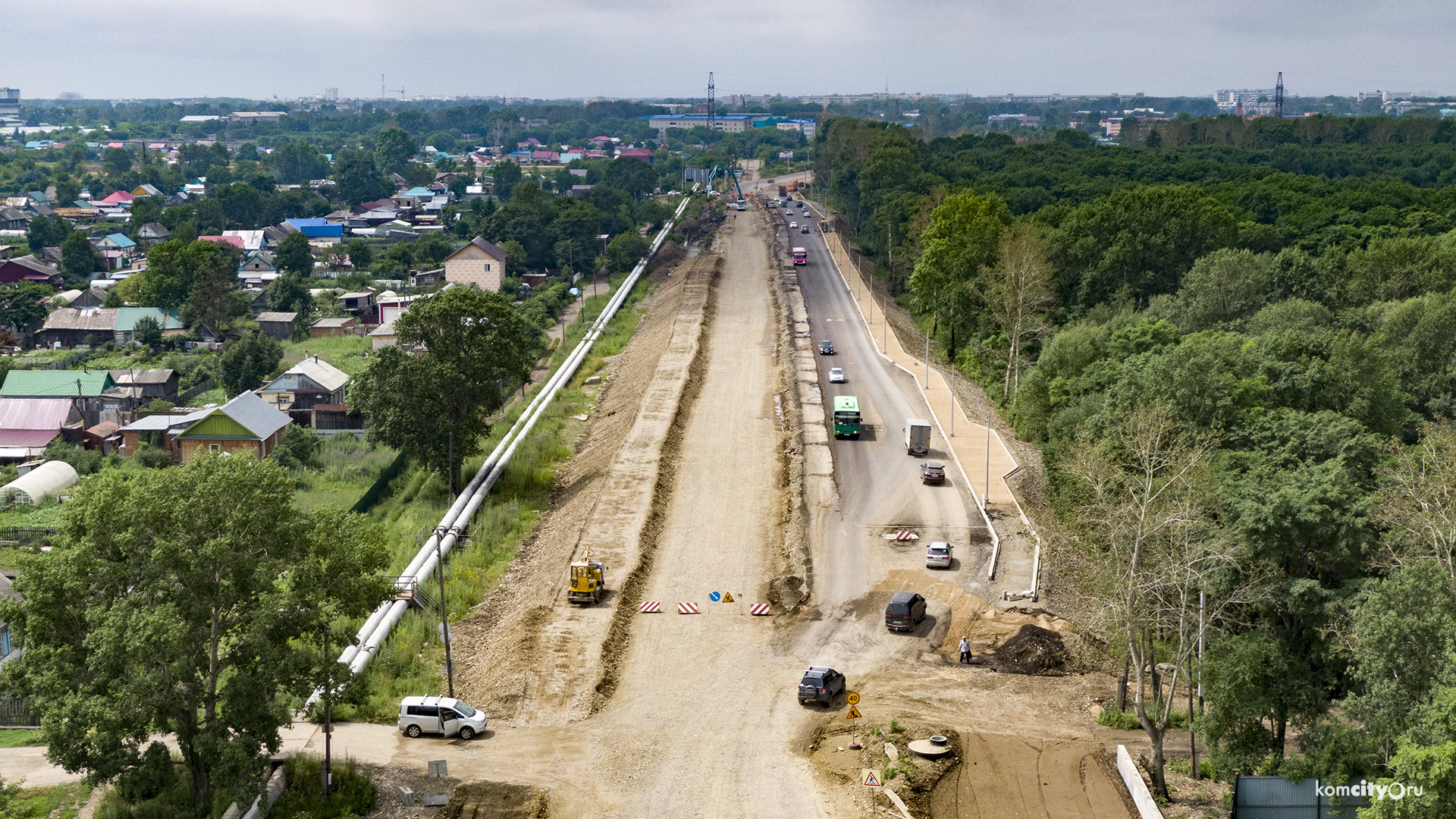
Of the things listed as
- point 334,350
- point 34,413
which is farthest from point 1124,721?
point 334,350

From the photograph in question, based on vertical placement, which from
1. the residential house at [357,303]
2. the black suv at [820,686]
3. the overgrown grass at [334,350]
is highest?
the residential house at [357,303]

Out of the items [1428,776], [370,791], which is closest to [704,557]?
[370,791]

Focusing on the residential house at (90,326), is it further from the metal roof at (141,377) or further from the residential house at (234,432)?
the residential house at (234,432)

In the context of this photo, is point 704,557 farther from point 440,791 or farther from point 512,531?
point 440,791

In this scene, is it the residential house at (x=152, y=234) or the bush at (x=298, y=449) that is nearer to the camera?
the bush at (x=298, y=449)

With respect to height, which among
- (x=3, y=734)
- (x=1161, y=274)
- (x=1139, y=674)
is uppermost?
(x=1161, y=274)

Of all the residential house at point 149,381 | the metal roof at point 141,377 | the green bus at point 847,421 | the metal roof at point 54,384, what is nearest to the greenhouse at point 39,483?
the metal roof at point 54,384
